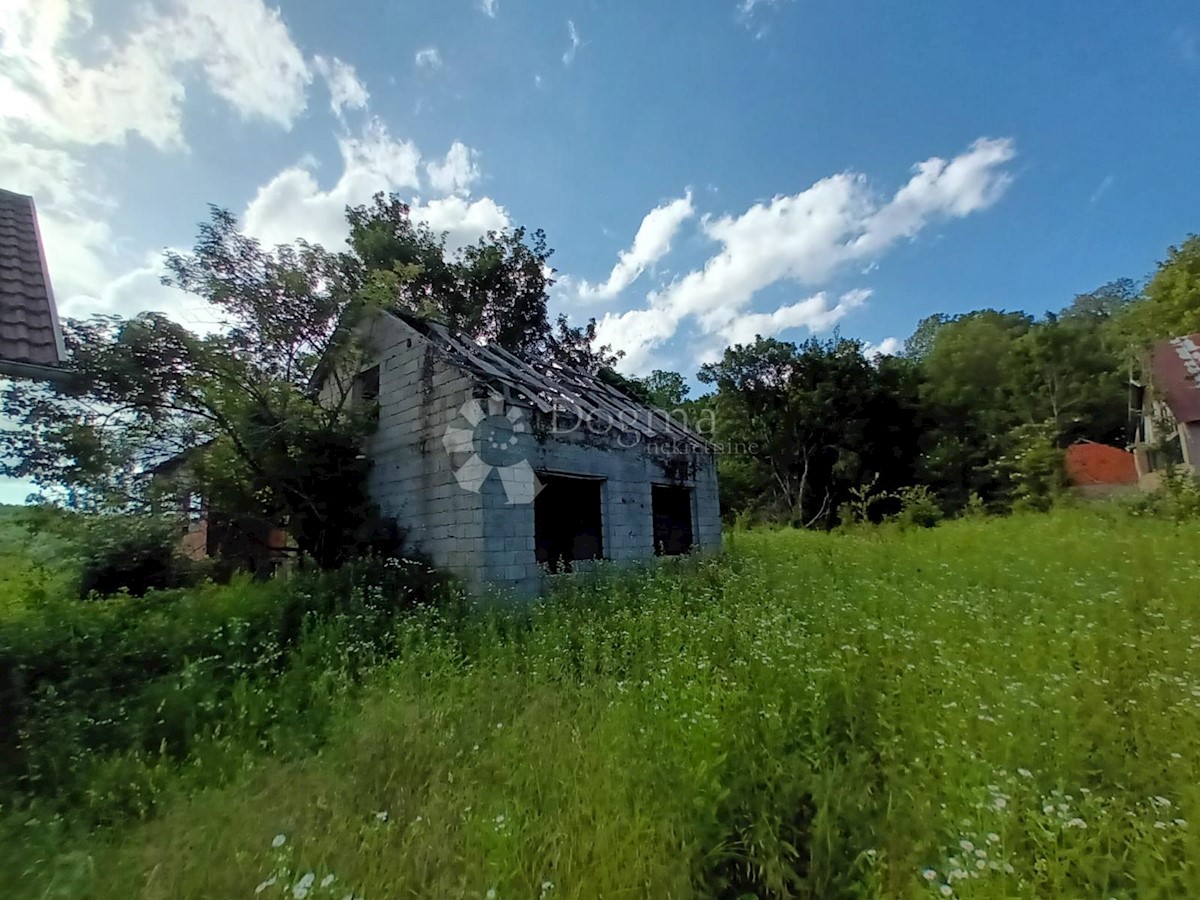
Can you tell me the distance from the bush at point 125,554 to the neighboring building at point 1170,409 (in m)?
23.7

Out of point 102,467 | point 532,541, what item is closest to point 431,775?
point 532,541

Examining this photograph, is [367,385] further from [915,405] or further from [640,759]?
A: [915,405]

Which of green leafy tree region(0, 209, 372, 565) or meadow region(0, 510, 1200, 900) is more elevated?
green leafy tree region(0, 209, 372, 565)

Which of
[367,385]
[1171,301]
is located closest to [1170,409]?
[1171,301]

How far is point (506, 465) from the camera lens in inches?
285

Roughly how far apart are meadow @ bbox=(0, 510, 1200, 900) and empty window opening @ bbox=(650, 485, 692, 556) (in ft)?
16.0

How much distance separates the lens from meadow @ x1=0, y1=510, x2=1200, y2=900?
230cm

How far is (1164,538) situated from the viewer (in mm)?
8273

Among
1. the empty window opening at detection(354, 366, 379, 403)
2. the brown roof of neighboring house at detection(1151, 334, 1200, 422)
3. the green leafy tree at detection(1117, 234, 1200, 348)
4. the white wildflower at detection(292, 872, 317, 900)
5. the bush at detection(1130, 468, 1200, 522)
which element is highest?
the green leafy tree at detection(1117, 234, 1200, 348)

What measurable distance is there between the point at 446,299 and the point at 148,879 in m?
17.8

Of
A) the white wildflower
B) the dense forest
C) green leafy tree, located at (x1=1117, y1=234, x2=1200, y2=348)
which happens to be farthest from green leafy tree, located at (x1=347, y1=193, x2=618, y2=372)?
green leafy tree, located at (x1=1117, y1=234, x2=1200, y2=348)

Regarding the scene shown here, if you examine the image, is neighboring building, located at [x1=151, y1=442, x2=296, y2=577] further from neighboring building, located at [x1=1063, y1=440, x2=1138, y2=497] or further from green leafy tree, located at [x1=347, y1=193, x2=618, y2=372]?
neighboring building, located at [x1=1063, y1=440, x2=1138, y2=497]

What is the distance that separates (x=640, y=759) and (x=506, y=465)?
4844 millimetres

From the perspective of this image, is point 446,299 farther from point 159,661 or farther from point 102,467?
point 159,661
